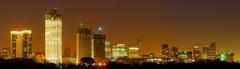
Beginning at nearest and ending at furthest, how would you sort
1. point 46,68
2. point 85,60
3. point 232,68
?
point 46,68 < point 232,68 < point 85,60

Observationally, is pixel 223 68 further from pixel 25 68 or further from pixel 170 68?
pixel 25 68

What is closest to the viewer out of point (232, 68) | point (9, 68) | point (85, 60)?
point (9, 68)

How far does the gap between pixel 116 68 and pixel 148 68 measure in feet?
21.1

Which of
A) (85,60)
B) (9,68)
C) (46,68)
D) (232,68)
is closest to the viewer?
(9,68)

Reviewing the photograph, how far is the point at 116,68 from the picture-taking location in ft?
423

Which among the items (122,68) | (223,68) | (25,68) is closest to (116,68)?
(122,68)

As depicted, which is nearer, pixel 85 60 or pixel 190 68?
pixel 190 68

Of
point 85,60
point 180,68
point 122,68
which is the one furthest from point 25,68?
point 85,60

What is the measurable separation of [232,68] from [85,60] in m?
60.9

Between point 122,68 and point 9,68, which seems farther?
point 122,68

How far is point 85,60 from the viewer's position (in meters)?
176

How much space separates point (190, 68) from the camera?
12675 centimetres

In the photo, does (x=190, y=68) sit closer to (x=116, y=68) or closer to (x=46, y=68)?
(x=116, y=68)

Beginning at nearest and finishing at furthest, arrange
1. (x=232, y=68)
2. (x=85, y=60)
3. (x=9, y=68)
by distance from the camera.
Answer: (x=9, y=68) < (x=232, y=68) < (x=85, y=60)
